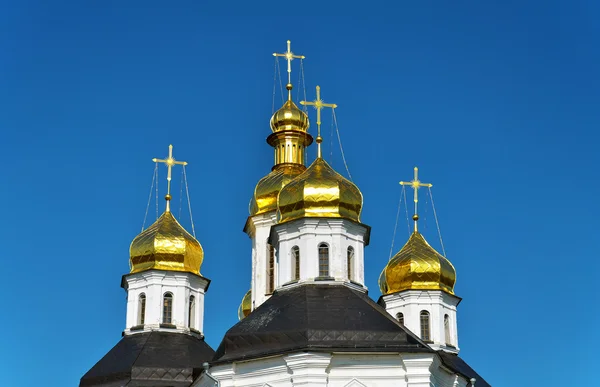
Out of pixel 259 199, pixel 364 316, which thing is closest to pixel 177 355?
pixel 259 199

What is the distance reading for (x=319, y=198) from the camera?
28.5 metres

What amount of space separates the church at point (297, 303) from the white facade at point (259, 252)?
4cm

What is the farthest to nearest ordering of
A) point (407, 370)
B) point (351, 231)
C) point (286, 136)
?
point (286, 136), point (351, 231), point (407, 370)

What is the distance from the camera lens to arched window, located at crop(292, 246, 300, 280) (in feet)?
92.2

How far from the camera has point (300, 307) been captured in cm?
2608

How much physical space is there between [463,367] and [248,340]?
8.48m

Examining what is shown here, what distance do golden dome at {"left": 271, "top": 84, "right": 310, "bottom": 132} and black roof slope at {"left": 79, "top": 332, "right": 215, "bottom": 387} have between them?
23.6ft

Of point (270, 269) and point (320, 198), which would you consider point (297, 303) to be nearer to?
point (320, 198)

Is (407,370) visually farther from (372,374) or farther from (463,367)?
(463,367)

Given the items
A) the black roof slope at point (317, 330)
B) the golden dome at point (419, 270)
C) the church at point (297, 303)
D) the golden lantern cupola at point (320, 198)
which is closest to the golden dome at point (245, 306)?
the church at point (297, 303)

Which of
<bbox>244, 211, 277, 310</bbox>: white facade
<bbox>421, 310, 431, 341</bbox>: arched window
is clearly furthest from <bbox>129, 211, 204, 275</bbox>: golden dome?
<bbox>421, 310, 431, 341</bbox>: arched window

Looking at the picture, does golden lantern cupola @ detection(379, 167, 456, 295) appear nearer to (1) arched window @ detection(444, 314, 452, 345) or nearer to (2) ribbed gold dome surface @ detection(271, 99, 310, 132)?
(1) arched window @ detection(444, 314, 452, 345)

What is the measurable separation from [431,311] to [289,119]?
285 inches

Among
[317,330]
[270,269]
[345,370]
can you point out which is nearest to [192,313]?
[270,269]
